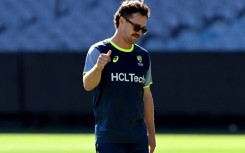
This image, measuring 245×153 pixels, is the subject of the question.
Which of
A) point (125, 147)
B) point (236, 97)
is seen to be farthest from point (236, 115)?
point (125, 147)

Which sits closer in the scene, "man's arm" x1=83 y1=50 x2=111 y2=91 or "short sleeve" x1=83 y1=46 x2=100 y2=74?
"man's arm" x1=83 y1=50 x2=111 y2=91

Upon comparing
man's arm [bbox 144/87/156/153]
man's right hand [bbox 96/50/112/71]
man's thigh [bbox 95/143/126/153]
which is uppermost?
man's right hand [bbox 96/50/112/71]

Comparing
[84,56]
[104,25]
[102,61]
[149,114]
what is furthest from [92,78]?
[104,25]

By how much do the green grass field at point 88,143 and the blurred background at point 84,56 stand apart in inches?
92.4

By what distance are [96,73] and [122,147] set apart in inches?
25.6

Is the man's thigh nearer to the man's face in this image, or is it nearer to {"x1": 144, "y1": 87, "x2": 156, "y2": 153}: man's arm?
{"x1": 144, "y1": 87, "x2": 156, "y2": 153}: man's arm

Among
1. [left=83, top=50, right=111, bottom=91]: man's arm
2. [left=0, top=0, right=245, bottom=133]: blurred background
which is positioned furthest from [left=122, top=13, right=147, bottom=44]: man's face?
[left=0, top=0, right=245, bottom=133]: blurred background

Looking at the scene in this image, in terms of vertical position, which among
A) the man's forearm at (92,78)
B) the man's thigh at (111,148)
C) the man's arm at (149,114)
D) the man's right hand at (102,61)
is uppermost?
the man's right hand at (102,61)

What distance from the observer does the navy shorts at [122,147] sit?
21.3 ft

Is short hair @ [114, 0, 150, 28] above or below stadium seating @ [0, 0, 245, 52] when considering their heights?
below

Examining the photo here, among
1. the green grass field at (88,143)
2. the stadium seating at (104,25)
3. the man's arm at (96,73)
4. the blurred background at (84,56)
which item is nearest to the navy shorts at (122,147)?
the man's arm at (96,73)

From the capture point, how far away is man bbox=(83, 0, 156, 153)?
6.49 metres

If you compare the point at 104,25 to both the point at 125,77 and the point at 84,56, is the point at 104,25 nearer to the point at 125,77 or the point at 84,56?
the point at 84,56

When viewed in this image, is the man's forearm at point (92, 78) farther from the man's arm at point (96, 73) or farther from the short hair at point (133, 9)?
the short hair at point (133, 9)
